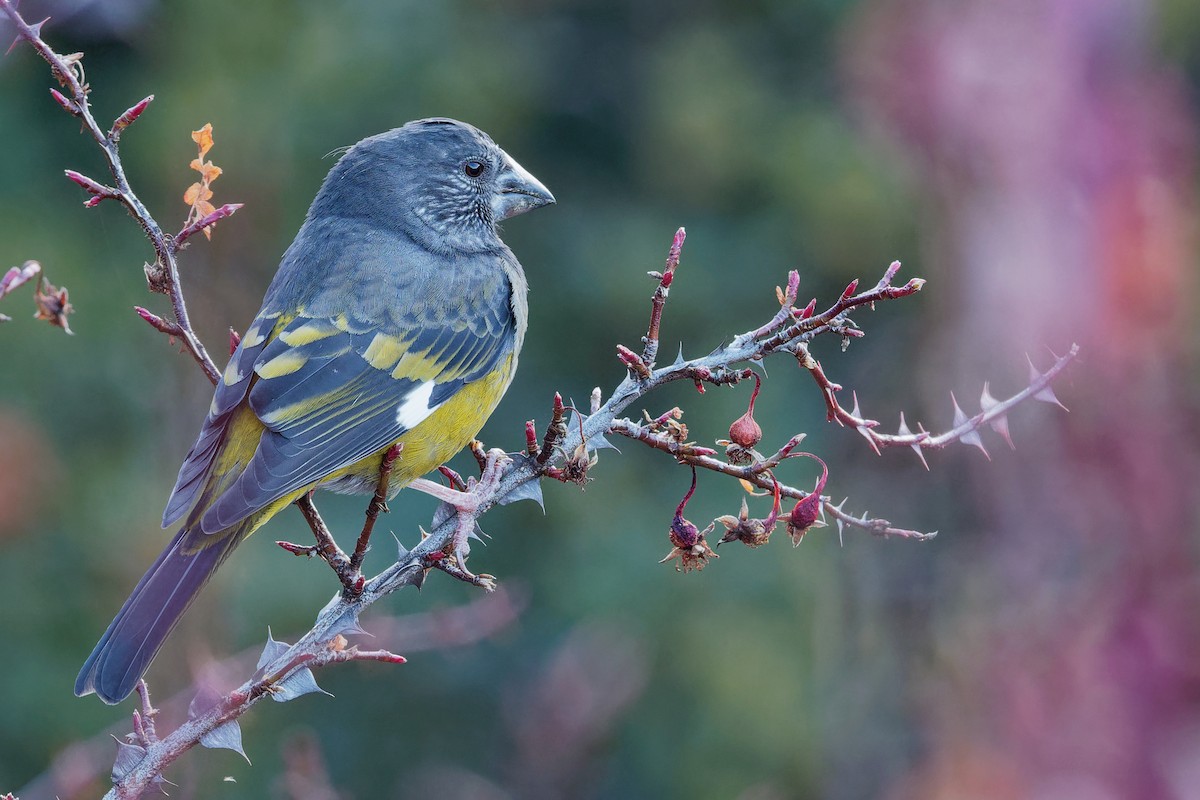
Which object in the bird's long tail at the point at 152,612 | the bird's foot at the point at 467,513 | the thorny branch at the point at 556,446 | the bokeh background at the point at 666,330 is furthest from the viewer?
the bokeh background at the point at 666,330

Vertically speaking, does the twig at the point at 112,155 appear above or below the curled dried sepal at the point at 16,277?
above

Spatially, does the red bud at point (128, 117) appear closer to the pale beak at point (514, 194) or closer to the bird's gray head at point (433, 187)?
the bird's gray head at point (433, 187)

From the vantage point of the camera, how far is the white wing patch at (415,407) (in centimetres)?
362

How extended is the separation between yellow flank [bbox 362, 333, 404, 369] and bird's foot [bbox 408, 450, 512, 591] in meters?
0.99

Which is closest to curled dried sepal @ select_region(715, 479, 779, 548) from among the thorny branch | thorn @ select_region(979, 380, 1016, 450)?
the thorny branch

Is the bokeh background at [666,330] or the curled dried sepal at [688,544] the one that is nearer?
the curled dried sepal at [688,544]

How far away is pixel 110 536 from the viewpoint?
8742 millimetres

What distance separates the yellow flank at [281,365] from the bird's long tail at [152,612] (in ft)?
1.71

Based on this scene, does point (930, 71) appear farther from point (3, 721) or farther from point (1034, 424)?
point (3, 721)

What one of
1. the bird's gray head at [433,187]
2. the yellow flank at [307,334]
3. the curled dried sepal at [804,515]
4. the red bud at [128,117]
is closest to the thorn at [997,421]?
the curled dried sepal at [804,515]

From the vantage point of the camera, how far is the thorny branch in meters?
2.43

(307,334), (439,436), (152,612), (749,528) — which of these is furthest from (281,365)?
(749,528)

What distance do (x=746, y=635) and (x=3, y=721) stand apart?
5.20m

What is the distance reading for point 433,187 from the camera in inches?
173
